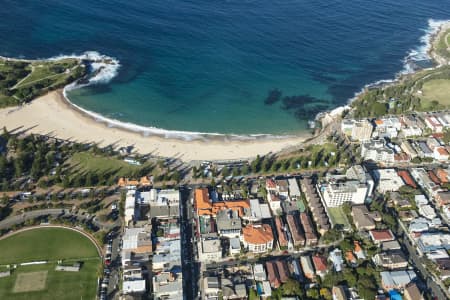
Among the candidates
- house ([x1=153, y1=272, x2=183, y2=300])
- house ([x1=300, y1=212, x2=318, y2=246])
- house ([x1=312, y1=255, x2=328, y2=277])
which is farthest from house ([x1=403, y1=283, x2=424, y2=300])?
house ([x1=153, y1=272, x2=183, y2=300])

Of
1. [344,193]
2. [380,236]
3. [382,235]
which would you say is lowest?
[380,236]

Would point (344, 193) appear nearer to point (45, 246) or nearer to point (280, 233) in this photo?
point (280, 233)

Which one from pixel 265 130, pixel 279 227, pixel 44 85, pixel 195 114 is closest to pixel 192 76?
pixel 195 114

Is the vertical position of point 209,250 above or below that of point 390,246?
above

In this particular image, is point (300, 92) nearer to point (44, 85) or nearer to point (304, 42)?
point (304, 42)

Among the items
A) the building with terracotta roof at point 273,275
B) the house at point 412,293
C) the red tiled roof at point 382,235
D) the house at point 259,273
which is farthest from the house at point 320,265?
the house at point 412,293

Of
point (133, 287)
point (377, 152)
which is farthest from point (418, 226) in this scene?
point (133, 287)
